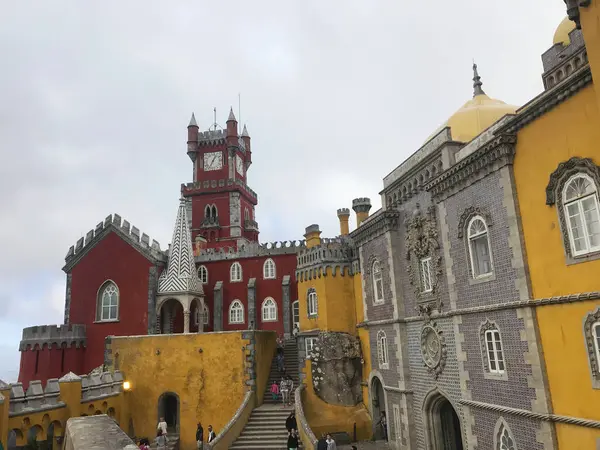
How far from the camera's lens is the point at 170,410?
24.5 m

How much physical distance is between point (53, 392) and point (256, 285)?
54.9 ft

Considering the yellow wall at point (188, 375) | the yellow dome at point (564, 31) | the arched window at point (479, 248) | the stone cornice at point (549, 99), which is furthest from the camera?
the yellow wall at point (188, 375)

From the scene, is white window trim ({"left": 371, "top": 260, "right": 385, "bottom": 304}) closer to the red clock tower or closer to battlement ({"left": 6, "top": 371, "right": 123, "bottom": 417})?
battlement ({"left": 6, "top": 371, "right": 123, "bottom": 417})

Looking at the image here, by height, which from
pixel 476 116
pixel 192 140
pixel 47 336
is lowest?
pixel 47 336

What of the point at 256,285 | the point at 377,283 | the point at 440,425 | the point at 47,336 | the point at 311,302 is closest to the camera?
the point at 440,425

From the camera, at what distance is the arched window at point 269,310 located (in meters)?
32.7

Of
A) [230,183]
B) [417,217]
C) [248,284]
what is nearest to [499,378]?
[417,217]

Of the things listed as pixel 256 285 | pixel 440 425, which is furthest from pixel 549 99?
pixel 256 285

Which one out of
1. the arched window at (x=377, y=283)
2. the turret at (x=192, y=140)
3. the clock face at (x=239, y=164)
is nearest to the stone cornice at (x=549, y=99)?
the arched window at (x=377, y=283)

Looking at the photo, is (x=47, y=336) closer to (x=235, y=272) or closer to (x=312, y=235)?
Answer: (x=235, y=272)

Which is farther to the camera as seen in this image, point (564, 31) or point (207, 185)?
point (207, 185)

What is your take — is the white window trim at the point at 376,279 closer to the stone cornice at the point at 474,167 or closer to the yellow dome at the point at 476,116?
the stone cornice at the point at 474,167

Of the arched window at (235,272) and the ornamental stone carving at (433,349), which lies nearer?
the ornamental stone carving at (433,349)

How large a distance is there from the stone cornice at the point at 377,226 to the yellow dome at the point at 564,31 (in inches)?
318
